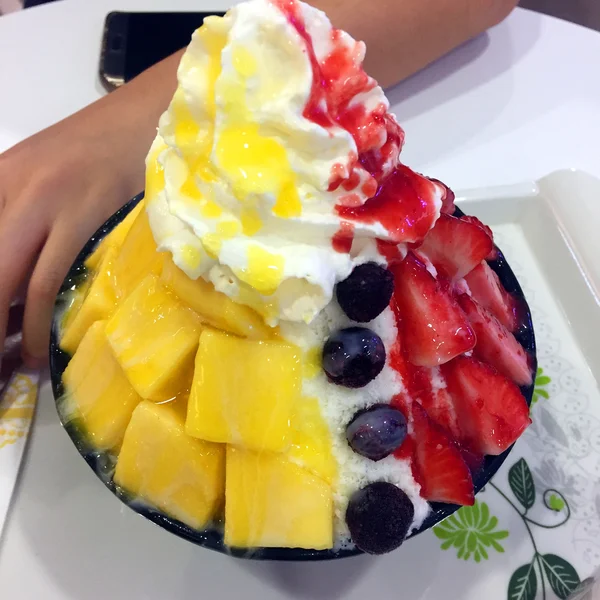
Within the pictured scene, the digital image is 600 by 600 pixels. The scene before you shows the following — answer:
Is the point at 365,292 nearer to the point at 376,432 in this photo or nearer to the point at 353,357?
the point at 353,357

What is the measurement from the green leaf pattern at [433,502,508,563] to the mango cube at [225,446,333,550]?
40 cm

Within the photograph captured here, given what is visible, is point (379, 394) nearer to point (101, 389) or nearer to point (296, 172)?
point (296, 172)

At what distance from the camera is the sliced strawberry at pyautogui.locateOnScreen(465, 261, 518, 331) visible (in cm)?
112

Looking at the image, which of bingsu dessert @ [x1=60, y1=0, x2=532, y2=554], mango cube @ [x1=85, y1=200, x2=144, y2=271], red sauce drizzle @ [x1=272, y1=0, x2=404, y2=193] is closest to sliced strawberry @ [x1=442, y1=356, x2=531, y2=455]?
bingsu dessert @ [x1=60, y1=0, x2=532, y2=554]

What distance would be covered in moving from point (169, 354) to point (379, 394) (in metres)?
0.34

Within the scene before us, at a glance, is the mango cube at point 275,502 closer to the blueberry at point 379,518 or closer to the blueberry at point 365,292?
the blueberry at point 379,518

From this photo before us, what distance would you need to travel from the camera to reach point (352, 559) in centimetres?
117

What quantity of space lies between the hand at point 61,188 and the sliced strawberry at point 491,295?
83 centimetres

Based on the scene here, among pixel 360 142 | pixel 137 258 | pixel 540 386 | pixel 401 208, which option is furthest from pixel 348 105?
pixel 540 386

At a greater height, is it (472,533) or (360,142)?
(360,142)

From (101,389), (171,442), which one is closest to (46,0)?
(101,389)

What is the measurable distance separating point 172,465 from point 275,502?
0.17 metres

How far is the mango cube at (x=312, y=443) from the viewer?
919mm

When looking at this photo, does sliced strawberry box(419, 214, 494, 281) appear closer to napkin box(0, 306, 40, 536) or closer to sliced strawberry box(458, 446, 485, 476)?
sliced strawberry box(458, 446, 485, 476)
